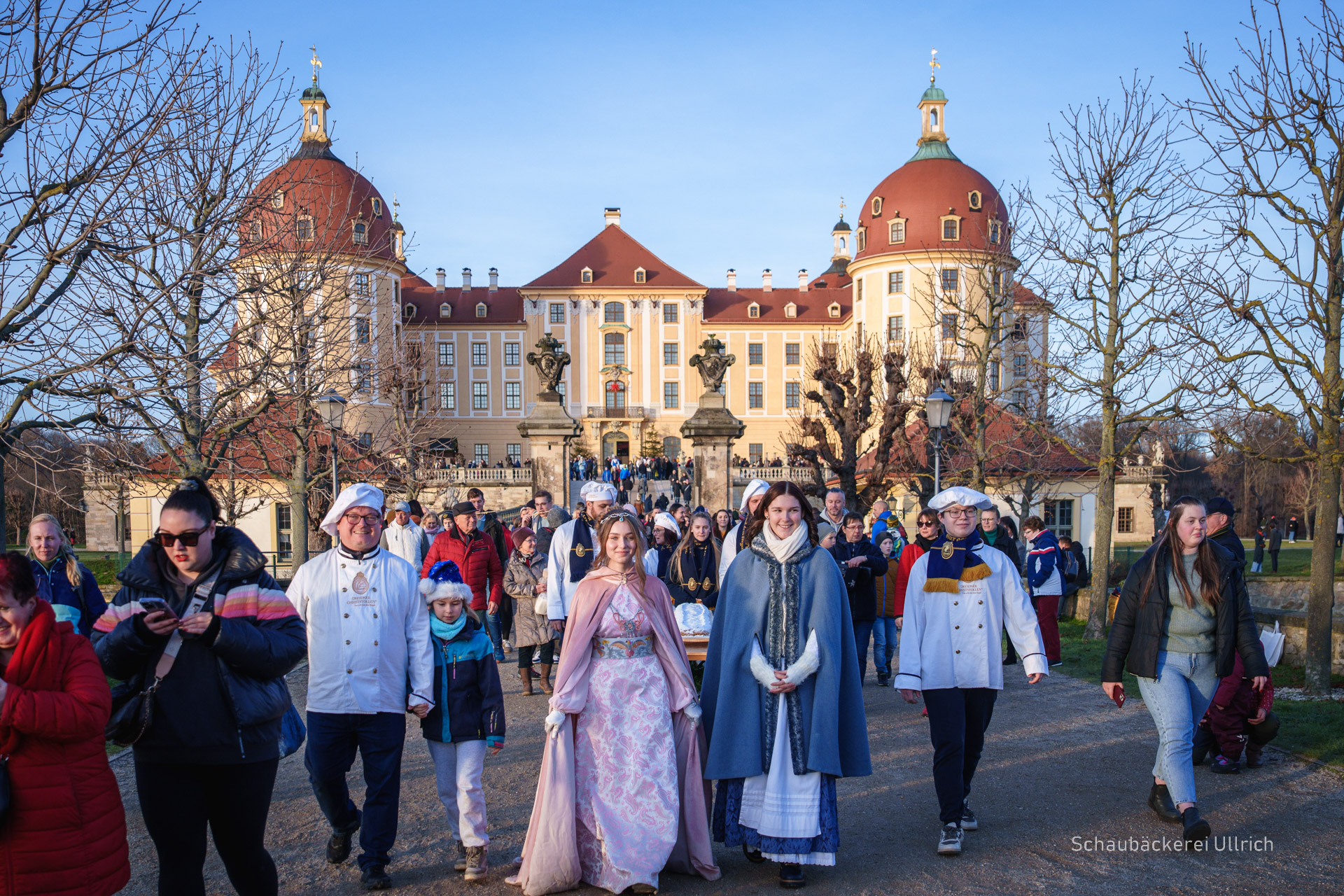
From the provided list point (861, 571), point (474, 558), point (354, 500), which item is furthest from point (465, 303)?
point (354, 500)

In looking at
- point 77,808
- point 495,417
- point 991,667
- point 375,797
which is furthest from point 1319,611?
point 495,417

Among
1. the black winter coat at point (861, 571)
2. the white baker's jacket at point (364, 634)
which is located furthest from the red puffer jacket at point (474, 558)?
the white baker's jacket at point (364, 634)

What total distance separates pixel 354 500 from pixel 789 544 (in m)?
2.20

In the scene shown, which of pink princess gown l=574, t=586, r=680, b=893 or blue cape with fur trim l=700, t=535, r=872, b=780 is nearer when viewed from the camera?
pink princess gown l=574, t=586, r=680, b=893

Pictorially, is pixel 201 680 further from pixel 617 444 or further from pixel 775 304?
pixel 775 304

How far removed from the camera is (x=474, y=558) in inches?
377

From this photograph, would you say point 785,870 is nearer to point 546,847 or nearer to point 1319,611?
point 546,847

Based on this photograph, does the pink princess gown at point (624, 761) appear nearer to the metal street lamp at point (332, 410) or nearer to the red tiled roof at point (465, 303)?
the metal street lamp at point (332, 410)

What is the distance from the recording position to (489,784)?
667 centimetres

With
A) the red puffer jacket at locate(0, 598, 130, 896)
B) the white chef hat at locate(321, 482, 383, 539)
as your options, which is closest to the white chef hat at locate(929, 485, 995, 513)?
the white chef hat at locate(321, 482, 383, 539)

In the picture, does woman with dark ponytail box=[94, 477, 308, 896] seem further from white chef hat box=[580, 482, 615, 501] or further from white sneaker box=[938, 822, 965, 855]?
white chef hat box=[580, 482, 615, 501]

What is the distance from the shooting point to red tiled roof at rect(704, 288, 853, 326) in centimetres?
6419

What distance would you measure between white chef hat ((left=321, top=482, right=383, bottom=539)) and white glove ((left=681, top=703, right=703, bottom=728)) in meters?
1.86

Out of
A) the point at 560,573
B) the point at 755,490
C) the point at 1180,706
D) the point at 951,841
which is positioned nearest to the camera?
the point at 951,841
